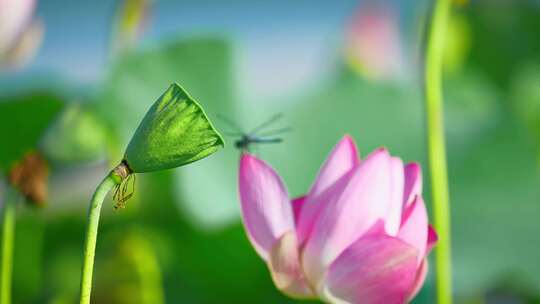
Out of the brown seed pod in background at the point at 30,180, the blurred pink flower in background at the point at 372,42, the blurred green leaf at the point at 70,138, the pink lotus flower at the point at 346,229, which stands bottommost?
the pink lotus flower at the point at 346,229

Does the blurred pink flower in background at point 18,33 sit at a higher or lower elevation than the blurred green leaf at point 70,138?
higher

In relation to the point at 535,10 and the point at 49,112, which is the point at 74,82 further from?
the point at 535,10

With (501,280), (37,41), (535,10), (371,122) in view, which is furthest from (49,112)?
(535,10)

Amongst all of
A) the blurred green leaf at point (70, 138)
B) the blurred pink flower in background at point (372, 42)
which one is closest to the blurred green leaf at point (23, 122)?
the blurred green leaf at point (70, 138)

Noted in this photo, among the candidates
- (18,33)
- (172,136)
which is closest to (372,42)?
(18,33)

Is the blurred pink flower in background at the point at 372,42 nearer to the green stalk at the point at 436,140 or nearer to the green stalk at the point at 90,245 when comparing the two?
the green stalk at the point at 436,140

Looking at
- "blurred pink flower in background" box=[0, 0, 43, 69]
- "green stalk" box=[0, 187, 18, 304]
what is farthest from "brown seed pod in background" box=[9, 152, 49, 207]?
"blurred pink flower in background" box=[0, 0, 43, 69]

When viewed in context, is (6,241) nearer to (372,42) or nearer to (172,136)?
(172,136)
